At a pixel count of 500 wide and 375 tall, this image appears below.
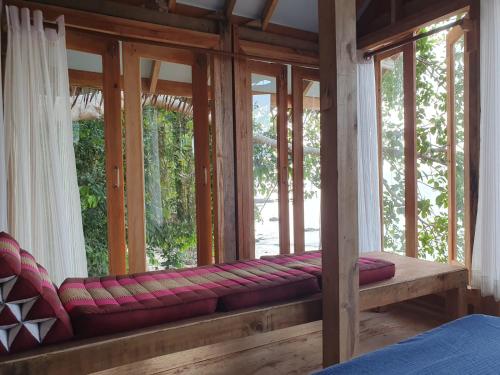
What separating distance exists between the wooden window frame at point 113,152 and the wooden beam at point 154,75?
29 centimetres

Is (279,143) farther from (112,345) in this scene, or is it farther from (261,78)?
(112,345)

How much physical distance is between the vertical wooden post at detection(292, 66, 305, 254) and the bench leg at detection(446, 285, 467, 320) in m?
1.57

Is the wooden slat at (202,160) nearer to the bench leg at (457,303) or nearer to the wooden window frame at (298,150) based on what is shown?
the wooden window frame at (298,150)

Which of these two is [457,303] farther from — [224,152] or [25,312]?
[25,312]

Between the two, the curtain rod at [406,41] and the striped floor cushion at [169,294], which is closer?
the striped floor cushion at [169,294]

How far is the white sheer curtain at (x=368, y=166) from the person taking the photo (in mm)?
3346

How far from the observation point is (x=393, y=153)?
3475 millimetres

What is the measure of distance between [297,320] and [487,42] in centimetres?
207

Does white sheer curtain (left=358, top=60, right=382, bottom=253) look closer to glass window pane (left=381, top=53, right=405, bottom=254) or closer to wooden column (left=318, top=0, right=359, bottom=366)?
glass window pane (left=381, top=53, right=405, bottom=254)

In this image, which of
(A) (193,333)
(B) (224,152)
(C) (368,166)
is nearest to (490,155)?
(C) (368,166)

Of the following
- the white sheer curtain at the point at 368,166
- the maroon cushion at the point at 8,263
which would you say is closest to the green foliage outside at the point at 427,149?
the white sheer curtain at the point at 368,166

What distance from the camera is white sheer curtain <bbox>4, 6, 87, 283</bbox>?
2.42m

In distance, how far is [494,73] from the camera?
7.87 feet

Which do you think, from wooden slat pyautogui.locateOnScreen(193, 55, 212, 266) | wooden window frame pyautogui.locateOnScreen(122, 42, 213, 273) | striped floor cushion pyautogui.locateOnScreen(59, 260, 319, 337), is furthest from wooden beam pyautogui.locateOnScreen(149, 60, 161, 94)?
striped floor cushion pyautogui.locateOnScreen(59, 260, 319, 337)
